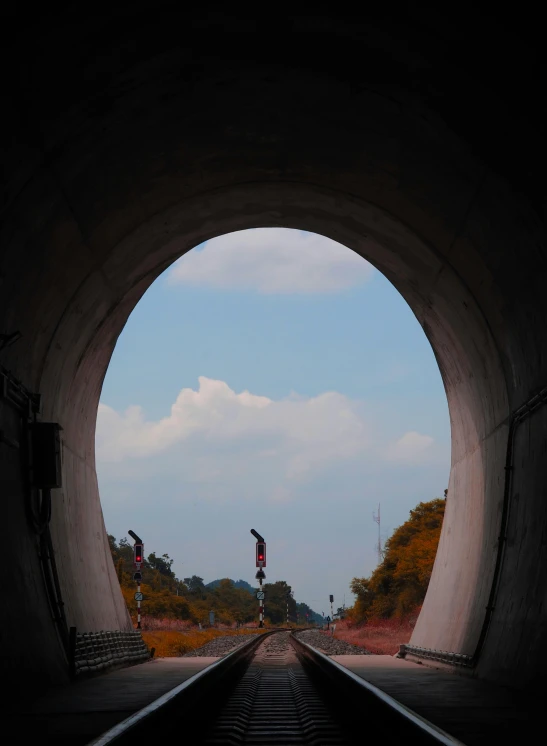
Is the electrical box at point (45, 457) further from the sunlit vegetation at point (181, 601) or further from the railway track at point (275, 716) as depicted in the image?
the sunlit vegetation at point (181, 601)

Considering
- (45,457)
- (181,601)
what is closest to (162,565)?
(181,601)

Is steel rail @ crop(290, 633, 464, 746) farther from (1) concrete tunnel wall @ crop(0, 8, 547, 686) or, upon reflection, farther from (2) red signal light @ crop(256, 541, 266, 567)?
(2) red signal light @ crop(256, 541, 266, 567)

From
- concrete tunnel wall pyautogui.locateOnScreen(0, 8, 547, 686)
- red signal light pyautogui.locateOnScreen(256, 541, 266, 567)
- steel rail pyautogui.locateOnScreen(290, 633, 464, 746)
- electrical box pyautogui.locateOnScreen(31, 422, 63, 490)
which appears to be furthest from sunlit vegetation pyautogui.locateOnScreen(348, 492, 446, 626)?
steel rail pyautogui.locateOnScreen(290, 633, 464, 746)

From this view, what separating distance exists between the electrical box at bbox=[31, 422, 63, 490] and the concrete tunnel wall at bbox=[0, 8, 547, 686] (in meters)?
0.33

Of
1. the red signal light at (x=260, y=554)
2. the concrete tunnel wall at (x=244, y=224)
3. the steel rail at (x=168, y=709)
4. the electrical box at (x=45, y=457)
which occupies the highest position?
the red signal light at (x=260, y=554)

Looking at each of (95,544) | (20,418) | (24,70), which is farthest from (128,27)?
(95,544)

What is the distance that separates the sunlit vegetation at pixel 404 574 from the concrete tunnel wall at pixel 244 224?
24858 millimetres

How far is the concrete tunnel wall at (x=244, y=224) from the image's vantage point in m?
8.41

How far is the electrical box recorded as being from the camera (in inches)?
432

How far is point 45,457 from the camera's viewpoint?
1106 cm

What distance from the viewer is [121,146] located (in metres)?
9.48

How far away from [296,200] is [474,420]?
4155 millimetres

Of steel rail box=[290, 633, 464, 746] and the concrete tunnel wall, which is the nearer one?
steel rail box=[290, 633, 464, 746]

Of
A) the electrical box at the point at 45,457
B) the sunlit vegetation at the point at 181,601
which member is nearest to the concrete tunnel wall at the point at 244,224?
the electrical box at the point at 45,457
